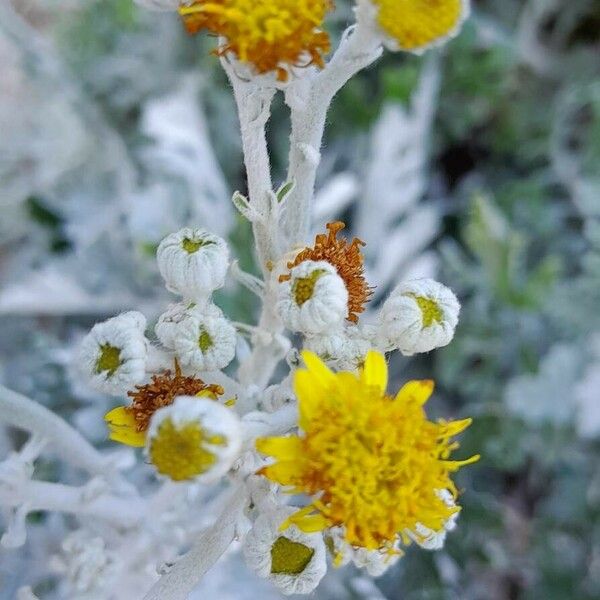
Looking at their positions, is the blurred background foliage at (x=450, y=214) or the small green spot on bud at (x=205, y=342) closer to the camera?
the small green spot on bud at (x=205, y=342)

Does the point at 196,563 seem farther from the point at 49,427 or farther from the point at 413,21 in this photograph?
the point at 413,21

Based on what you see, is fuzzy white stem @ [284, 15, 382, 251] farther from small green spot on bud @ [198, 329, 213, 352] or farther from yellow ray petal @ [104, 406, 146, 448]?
yellow ray petal @ [104, 406, 146, 448]

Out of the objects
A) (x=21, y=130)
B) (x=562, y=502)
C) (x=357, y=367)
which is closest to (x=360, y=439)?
(x=357, y=367)

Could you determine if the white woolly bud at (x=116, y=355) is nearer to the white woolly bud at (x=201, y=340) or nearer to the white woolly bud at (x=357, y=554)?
the white woolly bud at (x=201, y=340)

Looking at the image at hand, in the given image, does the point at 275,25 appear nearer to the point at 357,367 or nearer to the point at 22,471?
the point at 357,367

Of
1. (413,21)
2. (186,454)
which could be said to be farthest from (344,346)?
(413,21)

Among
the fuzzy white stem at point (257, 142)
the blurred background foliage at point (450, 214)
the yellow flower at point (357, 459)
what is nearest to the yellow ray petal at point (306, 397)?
the yellow flower at point (357, 459)
